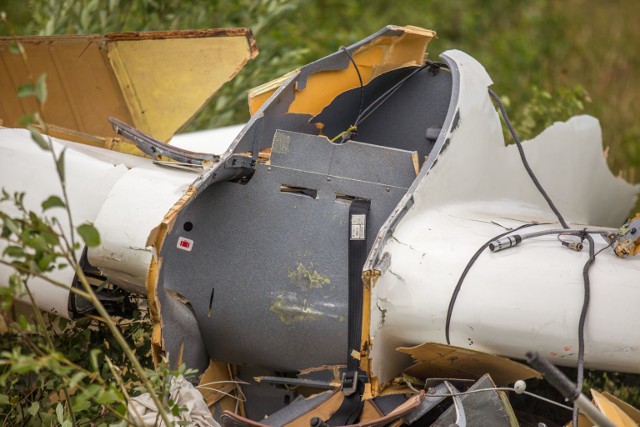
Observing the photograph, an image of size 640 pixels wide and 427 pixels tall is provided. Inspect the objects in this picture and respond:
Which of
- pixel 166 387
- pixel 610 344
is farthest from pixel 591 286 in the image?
pixel 166 387

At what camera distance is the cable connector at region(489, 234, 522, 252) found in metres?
3.26

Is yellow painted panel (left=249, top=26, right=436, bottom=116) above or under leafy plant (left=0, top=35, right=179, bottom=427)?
above

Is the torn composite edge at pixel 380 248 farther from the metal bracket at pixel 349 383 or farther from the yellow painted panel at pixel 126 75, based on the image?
the yellow painted panel at pixel 126 75

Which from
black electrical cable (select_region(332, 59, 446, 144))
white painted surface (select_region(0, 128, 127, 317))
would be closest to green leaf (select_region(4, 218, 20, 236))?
white painted surface (select_region(0, 128, 127, 317))

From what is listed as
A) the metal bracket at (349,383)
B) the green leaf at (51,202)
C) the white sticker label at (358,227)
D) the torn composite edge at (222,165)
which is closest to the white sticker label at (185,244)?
the torn composite edge at (222,165)

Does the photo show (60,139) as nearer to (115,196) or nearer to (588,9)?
(115,196)

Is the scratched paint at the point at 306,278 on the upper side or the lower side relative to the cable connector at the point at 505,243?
lower

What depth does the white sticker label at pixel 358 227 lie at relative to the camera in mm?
3365

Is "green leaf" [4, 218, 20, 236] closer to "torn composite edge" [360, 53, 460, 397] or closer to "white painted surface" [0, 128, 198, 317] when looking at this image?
"white painted surface" [0, 128, 198, 317]

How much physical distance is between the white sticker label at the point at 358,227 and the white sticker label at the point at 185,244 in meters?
0.65

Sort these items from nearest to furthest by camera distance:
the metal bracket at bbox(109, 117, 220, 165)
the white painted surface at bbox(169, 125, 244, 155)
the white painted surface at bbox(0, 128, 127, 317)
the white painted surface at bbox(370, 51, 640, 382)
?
the white painted surface at bbox(370, 51, 640, 382), the white painted surface at bbox(0, 128, 127, 317), the metal bracket at bbox(109, 117, 220, 165), the white painted surface at bbox(169, 125, 244, 155)

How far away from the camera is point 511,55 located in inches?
331

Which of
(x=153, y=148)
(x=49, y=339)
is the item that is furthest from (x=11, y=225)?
(x=153, y=148)

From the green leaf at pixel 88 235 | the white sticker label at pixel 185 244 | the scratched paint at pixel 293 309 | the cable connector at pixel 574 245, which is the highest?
the green leaf at pixel 88 235
